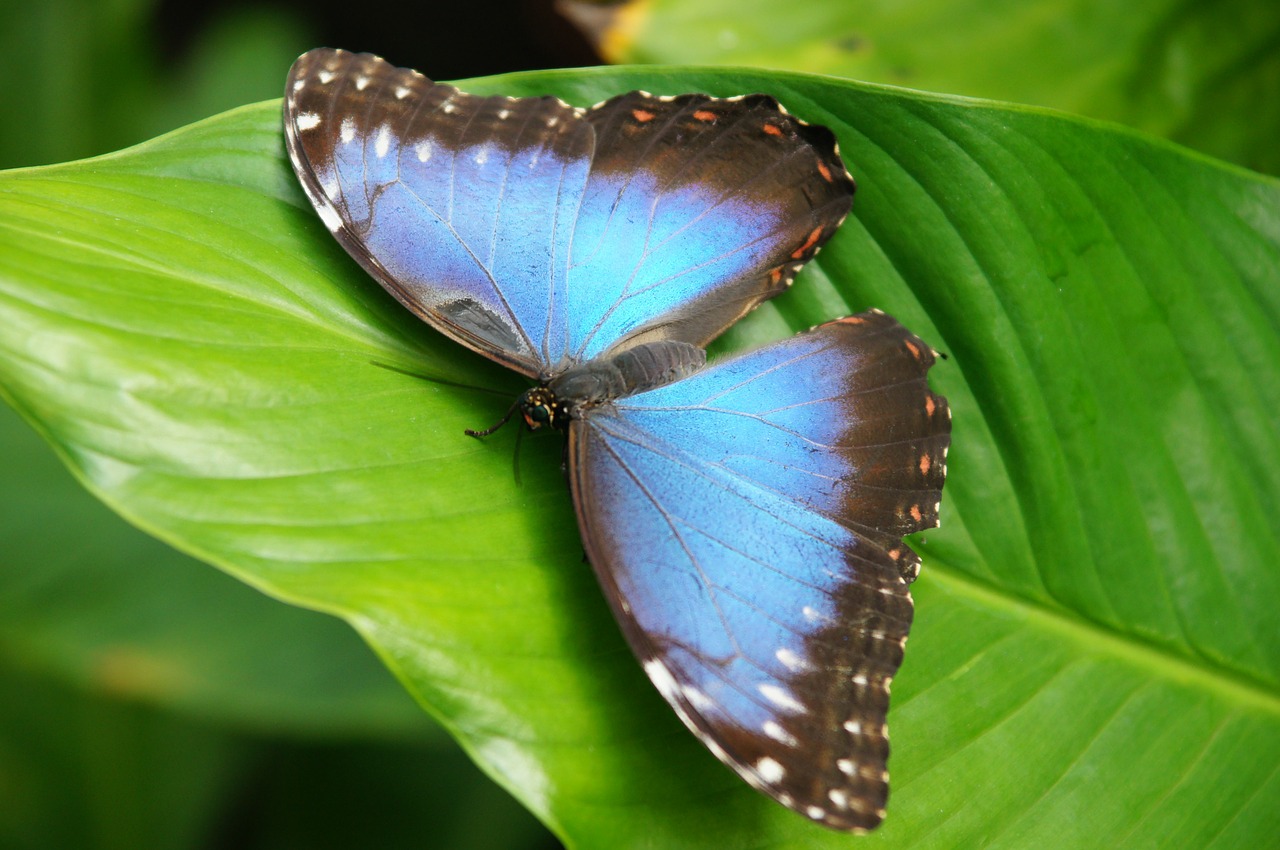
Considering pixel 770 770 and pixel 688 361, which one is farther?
pixel 688 361

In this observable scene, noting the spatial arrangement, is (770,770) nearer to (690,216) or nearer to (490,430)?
(490,430)

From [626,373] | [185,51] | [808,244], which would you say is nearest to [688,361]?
[626,373]

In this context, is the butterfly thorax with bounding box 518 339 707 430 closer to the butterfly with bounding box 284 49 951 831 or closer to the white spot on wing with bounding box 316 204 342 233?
the butterfly with bounding box 284 49 951 831

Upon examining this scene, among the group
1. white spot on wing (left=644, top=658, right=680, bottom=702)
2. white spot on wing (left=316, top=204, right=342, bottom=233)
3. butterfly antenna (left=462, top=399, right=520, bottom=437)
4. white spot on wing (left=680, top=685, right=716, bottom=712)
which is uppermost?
white spot on wing (left=316, top=204, right=342, bottom=233)

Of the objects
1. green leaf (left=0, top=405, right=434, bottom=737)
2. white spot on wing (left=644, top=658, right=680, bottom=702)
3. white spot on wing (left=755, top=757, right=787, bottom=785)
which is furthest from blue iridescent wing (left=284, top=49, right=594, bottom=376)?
green leaf (left=0, top=405, right=434, bottom=737)

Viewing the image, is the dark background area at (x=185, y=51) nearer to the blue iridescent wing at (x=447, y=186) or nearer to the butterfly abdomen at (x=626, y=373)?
the blue iridescent wing at (x=447, y=186)

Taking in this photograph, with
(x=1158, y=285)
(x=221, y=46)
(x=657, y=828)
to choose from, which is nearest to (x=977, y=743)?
(x=657, y=828)
